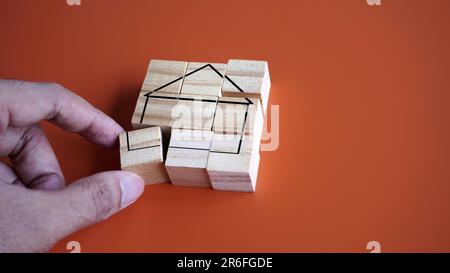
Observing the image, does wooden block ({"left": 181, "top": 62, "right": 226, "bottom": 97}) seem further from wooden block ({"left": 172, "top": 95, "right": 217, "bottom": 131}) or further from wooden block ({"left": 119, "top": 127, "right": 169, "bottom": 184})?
wooden block ({"left": 119, "top": 127, "right": 169, "bottom": 184})

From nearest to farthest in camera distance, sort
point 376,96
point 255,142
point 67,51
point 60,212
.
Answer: point 60,212 < point 255,142 < point 376,96 < point 67,51

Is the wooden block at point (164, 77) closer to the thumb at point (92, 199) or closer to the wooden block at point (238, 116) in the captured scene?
the wooden block at point (238, 116)

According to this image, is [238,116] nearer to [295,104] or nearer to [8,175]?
[295,104]

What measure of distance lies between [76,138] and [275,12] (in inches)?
24.5

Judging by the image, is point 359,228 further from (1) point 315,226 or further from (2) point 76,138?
(2) point 76,138

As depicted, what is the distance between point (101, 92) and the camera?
1.58 m

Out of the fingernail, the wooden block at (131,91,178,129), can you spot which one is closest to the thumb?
the fingernail

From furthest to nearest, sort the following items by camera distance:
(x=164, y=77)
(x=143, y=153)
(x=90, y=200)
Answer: (x=164, y=77) < (x=143, y=153) < (x=90, y=200)

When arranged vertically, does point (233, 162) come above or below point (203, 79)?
below

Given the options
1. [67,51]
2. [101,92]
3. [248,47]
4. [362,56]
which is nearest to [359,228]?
[362,56]

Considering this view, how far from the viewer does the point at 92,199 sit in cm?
123

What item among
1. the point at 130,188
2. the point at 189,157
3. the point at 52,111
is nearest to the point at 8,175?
the point at 52,111

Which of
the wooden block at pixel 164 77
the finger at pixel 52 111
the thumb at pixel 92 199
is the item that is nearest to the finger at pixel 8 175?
the finger at pixel 52 111

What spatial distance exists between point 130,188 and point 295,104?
0.44m
